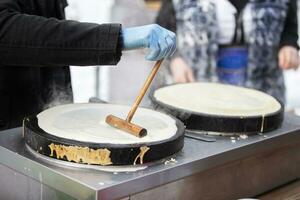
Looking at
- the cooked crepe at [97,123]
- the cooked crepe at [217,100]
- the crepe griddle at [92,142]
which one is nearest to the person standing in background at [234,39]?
the cooked crepe at [217,100]

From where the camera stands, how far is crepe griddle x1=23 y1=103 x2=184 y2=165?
1124mm

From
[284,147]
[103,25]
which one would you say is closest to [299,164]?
[284,147]

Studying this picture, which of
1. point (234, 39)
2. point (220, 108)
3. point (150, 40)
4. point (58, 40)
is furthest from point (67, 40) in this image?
point (234, 39)

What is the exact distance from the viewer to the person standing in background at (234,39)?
94.7 inches

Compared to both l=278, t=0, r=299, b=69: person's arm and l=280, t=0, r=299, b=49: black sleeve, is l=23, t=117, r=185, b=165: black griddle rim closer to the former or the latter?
l=278, t=0, r=299, b=69: person's arm

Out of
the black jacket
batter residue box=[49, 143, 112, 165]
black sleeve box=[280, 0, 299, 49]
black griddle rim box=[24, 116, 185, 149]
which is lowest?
batter residue box=[49, 143, 112, 165]

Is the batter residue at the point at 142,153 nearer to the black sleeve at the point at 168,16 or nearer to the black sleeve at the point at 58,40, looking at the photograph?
Result: the black sleeve at the point at 58,40

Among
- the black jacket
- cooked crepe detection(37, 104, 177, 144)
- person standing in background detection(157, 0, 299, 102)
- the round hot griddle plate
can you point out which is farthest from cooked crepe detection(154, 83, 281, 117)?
person standing in background detection(157, 0, 299, 102)

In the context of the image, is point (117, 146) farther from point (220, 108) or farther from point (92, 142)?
point (220, 108)

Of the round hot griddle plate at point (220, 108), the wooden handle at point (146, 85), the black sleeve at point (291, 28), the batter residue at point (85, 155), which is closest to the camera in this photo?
the batter residue at point (85, 155)

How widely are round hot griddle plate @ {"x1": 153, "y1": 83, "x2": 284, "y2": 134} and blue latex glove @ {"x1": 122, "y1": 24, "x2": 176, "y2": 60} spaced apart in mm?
261

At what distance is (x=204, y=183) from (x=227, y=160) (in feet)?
0.27

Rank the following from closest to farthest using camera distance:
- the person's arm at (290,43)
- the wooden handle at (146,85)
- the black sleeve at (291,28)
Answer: the wooden handle at (146,85), the person's arm at (290,43), the black sleeve at (291,28)

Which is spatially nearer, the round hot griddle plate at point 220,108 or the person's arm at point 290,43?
the round hot griddle plate at point 220,108
